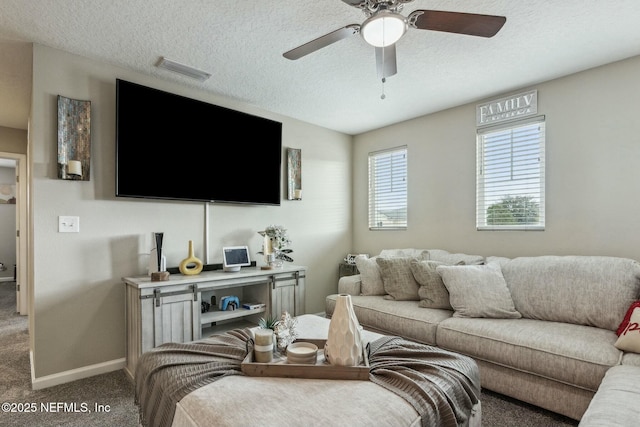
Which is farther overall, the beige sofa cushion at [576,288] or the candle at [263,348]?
the beige sofa cushion at [576,288]

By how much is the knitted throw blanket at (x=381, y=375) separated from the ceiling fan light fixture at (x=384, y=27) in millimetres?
1619

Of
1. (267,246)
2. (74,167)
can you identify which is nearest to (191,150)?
(74,167)

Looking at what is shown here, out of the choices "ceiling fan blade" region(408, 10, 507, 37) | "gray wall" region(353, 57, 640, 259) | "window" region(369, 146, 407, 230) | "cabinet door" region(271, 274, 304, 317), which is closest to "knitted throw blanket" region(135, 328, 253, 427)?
"cabinet door" region(271, 274, 304, 317)

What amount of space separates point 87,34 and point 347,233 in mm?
3530

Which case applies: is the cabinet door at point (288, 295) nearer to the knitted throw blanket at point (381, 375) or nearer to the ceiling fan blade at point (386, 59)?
the knitted throw blanket at point (381, 375)

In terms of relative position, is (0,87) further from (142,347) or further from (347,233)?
(347,233)

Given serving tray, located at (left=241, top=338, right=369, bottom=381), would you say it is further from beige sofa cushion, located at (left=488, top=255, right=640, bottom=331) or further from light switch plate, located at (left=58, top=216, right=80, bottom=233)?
light switch plate, located at (left=58, top=216, right=80, bottom=233)

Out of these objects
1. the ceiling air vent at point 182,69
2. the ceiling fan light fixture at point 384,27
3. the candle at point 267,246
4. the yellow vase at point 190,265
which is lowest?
the yellow vase at point 190,265

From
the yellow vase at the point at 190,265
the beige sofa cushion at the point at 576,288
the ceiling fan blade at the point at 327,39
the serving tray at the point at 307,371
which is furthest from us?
the yellow vase at the point at 190,265

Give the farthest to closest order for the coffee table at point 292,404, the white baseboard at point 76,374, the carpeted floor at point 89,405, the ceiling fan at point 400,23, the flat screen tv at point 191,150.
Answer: the flat screen tv at point 191,150
the white baseboard at point 76,374
the carpeted floor at point 89,405
the ceiling fan at point 400,23
the coffee table at point 292,404

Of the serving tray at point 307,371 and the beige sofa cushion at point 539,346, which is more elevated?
the serving tray at point 307,371

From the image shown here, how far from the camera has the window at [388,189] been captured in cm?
420

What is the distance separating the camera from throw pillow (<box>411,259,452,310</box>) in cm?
281

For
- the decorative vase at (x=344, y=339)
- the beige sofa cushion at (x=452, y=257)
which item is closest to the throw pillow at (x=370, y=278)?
the beige sofa cushion at (x=452, y=257)
